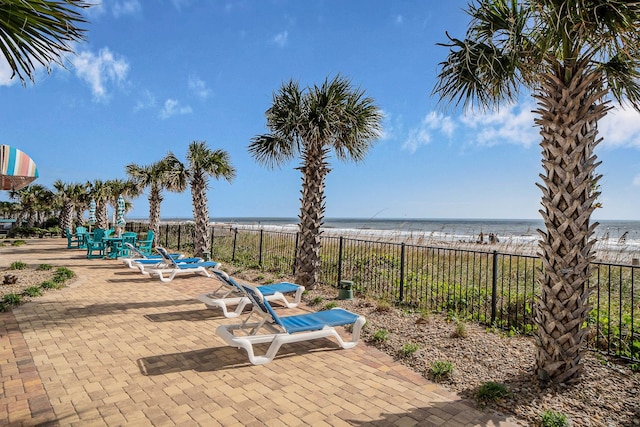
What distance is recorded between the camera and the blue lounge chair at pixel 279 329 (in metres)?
4.86

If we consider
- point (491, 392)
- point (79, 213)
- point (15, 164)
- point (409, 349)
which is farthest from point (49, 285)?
point (79, 213)

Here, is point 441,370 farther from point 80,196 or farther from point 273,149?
point 80,196

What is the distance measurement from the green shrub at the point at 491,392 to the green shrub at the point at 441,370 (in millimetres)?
502

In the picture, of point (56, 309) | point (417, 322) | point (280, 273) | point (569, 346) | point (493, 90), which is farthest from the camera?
point (280, 273)

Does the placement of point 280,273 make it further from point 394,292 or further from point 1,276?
point 1,276

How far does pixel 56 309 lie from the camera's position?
728 centimetres

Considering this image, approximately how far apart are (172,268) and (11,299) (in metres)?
4.03

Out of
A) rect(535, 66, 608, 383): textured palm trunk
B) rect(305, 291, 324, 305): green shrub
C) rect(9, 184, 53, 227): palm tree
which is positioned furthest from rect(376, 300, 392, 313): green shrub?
rect(9, 184, 53, 227): palm tree

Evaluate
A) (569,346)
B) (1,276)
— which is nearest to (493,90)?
(569,346)

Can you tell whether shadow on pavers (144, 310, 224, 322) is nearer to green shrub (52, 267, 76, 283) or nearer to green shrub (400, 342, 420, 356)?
green shrub (400, 342, 420, 356)

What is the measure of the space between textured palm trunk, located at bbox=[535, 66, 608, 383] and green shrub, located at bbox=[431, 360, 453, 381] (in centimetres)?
100

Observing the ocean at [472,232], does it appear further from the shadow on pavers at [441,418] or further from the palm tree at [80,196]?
the palm tree at [80,196]

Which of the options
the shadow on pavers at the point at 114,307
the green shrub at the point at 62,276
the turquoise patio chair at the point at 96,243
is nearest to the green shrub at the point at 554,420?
the shadow on pavers at the point at 114,307

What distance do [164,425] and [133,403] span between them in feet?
1.98
